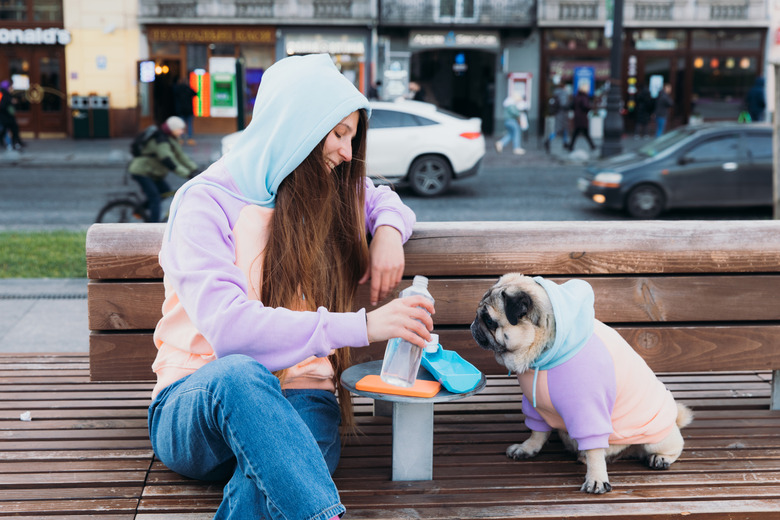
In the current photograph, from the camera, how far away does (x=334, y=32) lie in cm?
2752

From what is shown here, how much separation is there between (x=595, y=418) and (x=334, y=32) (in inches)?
1029

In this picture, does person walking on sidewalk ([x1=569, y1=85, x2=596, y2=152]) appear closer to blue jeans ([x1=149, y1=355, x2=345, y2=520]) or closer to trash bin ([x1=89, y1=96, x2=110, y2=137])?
trash bin ([x1=89, y1=96, x2=110, y2=137])

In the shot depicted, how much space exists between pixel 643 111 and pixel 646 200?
48.3 ft

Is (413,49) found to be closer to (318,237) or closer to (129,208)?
(129,208)

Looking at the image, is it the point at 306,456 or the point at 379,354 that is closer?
the point at 306,456

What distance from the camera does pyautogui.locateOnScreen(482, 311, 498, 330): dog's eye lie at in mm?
2693

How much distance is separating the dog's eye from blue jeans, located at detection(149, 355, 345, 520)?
734mm

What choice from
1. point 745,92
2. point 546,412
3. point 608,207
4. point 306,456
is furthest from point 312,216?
point 745,92

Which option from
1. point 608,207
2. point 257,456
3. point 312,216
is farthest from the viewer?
point 608,207

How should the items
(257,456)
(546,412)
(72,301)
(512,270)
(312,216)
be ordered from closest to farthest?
(257,456) < (312,216) < (546,412) < (512,270) < (72,301)

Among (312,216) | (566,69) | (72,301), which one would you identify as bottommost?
(72,301)

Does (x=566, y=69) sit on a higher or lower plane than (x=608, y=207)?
higher

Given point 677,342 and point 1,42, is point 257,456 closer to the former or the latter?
point 677,342

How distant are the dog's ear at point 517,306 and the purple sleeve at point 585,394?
0.19 meters
